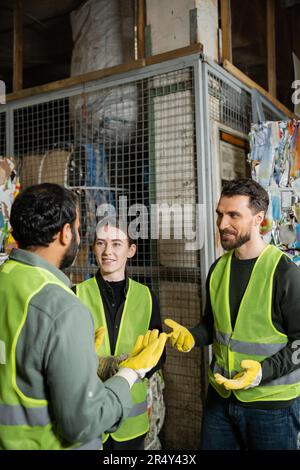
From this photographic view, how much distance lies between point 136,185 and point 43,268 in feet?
4.88

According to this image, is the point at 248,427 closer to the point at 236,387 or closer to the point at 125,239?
the point at 236,387

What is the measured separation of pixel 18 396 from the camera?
43.7 inches

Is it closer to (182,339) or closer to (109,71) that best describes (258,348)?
(182,339)

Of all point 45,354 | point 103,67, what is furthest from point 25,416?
point 103,67

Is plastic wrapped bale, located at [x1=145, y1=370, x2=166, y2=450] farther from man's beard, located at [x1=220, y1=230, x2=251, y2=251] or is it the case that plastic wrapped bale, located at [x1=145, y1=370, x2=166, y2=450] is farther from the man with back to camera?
the man with back to camera

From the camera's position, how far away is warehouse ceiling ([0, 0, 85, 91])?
142 inches

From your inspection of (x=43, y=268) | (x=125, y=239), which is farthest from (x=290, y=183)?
(x=43, y=268)

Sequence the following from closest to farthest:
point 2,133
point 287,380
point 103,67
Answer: point 287,380 < point 103,67 < point 2,133

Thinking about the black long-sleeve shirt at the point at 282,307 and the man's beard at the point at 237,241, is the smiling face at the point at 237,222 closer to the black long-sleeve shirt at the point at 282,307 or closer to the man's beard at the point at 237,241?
the man's beard at the point at 237,241

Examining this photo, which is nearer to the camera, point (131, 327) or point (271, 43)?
point (131, 327)

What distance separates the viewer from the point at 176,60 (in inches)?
93.4

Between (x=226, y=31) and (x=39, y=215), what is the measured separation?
6.67ft
